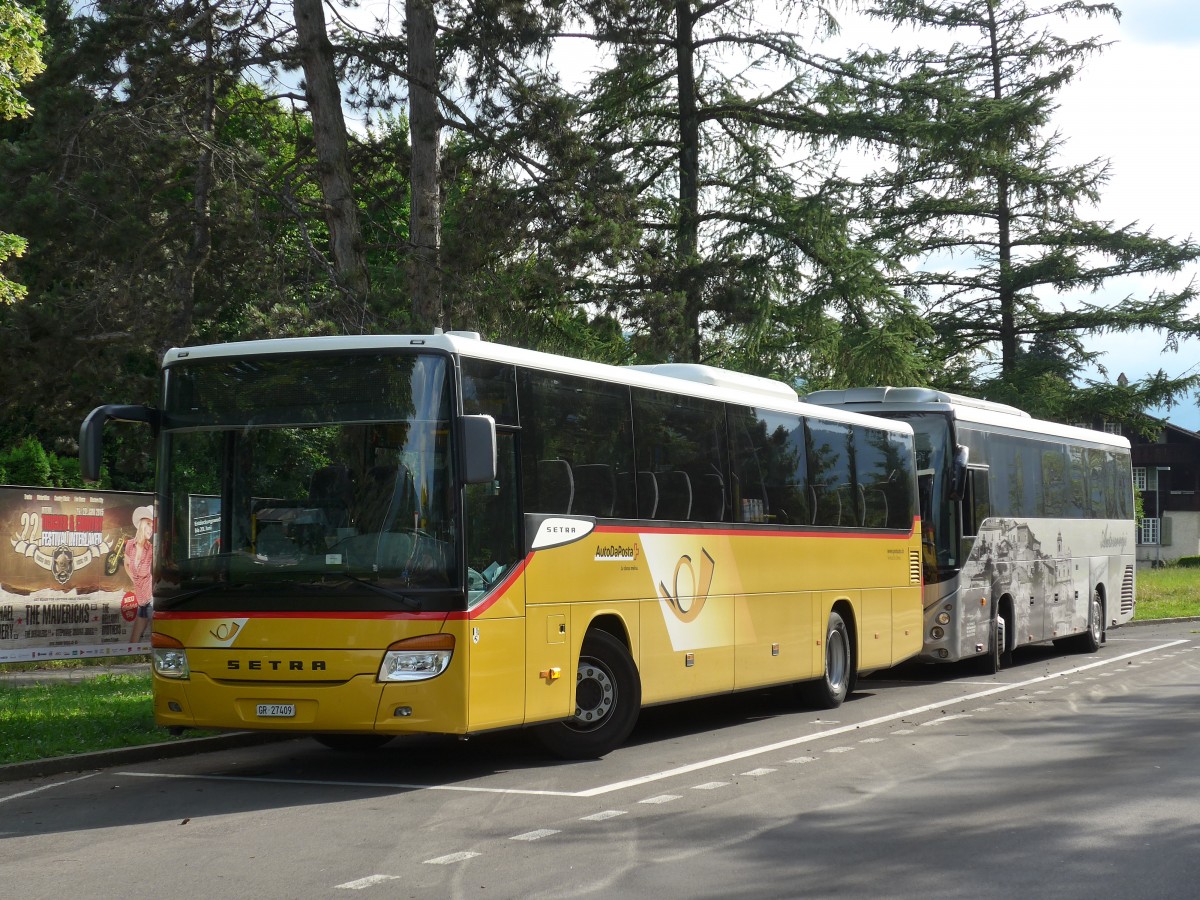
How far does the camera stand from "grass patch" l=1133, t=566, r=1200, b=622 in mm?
37031

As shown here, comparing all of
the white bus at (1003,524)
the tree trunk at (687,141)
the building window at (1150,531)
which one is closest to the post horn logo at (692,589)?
the white bus at (1003,524)

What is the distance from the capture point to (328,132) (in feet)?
74.8

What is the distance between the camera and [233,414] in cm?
1124

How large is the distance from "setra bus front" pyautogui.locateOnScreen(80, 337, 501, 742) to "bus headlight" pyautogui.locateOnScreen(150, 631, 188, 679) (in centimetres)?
1

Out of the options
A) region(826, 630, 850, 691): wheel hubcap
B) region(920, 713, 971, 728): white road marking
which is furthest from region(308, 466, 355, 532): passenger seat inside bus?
region(826, 630, 850, 691): wheel hubcap

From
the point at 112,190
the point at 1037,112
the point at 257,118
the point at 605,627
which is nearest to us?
the point at 605,627

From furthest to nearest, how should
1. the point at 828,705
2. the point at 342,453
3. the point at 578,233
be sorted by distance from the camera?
1. the point at 578,233
2. the point at 828,705
3. the point at 342,453

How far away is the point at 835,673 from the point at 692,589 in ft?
12.3

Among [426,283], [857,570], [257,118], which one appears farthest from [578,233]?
[857,570]

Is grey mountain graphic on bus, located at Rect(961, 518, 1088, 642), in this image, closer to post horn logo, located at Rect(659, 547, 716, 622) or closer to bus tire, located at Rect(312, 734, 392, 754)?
post horn logo, located at Rect(659, 547, 716, 622)

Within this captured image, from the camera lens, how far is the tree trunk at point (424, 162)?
70.6ft

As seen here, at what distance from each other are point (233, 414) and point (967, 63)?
34.4 m

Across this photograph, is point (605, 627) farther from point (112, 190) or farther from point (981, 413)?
point (112, 190)

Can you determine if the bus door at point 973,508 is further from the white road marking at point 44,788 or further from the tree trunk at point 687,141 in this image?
the white road marking at point 44,788
